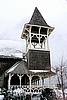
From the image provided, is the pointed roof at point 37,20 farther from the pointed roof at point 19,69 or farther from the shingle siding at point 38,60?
the pointed roof at point 19,69

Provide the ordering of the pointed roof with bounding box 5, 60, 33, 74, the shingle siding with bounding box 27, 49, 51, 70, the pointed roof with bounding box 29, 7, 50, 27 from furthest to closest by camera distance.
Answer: the pointed roof with bounding box 29, 7, 50, 27
the shingle siding with bounding box 27, 49, 51, 70
the pointed roof with bounding box 5, 60, 33, 74

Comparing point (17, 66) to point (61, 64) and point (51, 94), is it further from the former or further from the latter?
point (61, 64)

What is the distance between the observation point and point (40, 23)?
23.2m

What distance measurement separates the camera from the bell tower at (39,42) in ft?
70.2

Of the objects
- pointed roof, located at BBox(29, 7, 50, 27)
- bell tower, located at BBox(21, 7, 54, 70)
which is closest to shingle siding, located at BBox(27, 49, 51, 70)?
bell tower, located at BBox(21, 7, 54, 70)

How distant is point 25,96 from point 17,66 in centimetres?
318

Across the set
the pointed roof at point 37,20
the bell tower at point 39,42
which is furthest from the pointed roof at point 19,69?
the pointed roof at point 37,20

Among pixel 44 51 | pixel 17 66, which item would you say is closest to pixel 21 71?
pixel 17 66

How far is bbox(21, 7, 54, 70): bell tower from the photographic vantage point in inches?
842

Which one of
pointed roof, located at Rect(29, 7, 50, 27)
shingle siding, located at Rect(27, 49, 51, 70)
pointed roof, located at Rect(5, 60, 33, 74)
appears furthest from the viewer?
A: pointed roof, located at Rect(29, 7, 50, 27)

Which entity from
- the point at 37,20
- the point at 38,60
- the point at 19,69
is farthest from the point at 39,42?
the point at 19,69

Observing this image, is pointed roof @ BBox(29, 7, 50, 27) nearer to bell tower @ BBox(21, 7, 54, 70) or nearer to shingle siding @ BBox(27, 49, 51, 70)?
bell tower @ BBox(21, 7, 54, 70)

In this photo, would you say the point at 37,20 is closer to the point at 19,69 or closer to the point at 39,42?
the point at 39,42

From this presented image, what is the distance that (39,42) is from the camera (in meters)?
22.3
